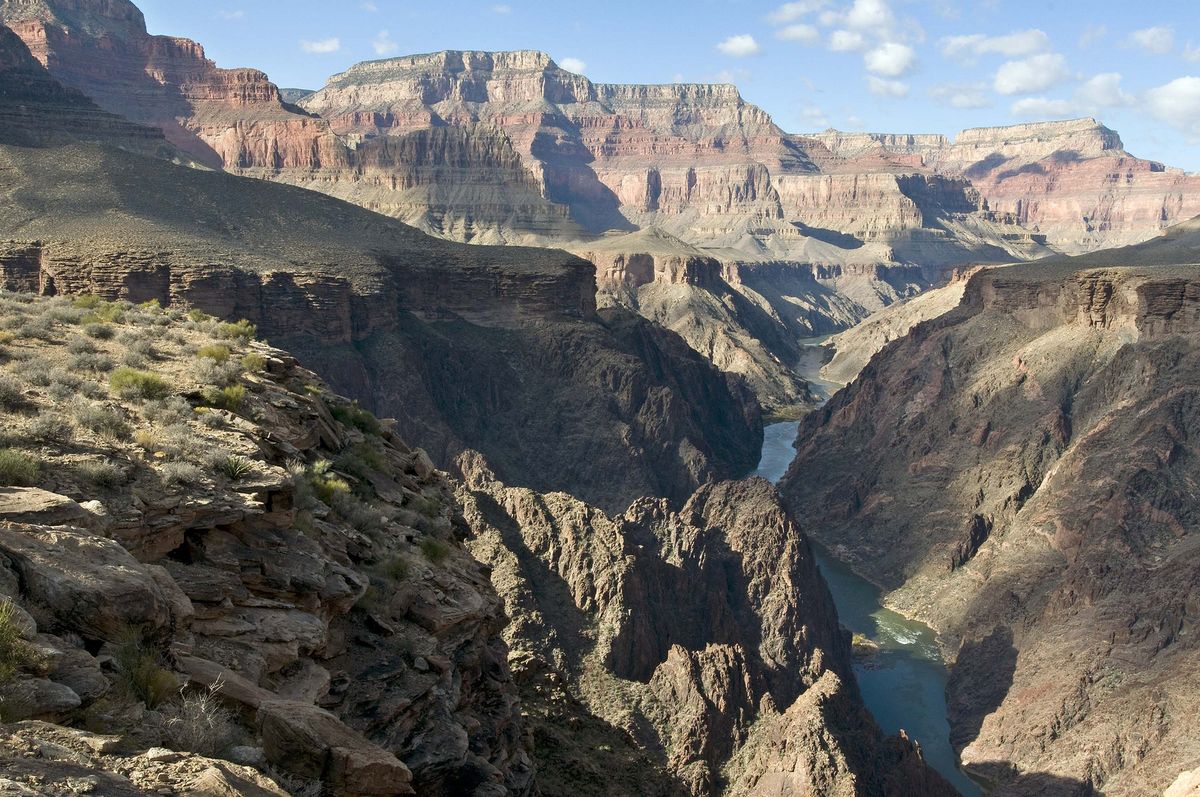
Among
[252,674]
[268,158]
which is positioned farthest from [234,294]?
[268,158]

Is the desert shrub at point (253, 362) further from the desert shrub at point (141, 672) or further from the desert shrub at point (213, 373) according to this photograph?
the desert shrub at point (141, 672)

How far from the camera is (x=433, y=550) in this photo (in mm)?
20891

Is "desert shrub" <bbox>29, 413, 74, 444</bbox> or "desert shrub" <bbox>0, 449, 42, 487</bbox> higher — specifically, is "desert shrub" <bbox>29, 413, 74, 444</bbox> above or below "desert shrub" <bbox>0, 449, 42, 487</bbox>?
above

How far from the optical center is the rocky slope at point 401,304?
7612cm

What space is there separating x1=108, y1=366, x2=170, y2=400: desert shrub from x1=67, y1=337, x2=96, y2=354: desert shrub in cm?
265

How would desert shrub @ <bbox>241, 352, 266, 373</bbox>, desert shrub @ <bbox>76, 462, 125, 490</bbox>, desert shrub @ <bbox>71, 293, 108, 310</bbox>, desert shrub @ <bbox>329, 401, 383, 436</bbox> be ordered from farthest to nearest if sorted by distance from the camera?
desert shrub @ <bbox>71, 293, 108, 310</bbox>
desert shrub @ <bbox>329, 401, 383, 436</bbox>
desert shrub @ <bbox>241, 352, 266, 373</bbox>
desert shrub @ <bbox>76, 462, 125, 490</bbox>

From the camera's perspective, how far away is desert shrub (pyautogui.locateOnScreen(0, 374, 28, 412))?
1716cm

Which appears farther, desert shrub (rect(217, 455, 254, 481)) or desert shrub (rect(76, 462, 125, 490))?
desert shrub (rect(217, 455, 254, 481))

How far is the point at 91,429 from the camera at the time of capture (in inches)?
663

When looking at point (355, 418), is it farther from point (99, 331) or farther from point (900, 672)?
point (900, 672)

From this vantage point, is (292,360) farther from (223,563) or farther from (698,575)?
(698,575)

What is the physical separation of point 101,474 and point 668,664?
88.8 feet

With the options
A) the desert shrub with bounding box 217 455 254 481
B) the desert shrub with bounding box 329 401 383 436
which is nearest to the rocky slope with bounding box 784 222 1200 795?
the desert shrub with bounding box 329 401 383 436

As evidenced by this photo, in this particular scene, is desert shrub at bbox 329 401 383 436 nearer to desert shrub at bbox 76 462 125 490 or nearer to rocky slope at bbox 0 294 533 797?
rocky slope at bbox 0 294 533 797
